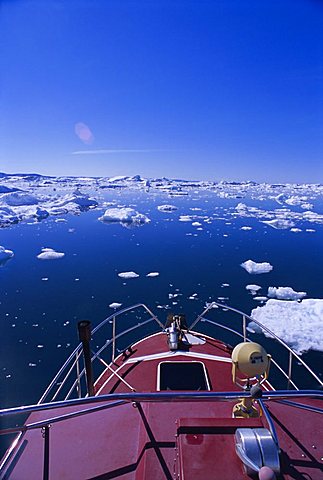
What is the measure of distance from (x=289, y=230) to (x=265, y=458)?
82.9ft

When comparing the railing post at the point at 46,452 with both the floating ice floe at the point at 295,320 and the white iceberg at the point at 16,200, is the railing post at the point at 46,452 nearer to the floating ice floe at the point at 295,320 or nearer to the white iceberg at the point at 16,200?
the floating ice floe at the point at 295,320

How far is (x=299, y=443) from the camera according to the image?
1620 millimetres

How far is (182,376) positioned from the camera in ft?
11.2

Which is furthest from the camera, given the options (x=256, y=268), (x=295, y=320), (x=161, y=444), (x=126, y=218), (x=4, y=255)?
(x=126, y=218)

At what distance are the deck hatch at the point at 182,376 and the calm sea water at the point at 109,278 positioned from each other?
4.03 m

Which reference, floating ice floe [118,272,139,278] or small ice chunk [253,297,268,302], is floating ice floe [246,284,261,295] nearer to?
small ice chunk [253,297,268,302]

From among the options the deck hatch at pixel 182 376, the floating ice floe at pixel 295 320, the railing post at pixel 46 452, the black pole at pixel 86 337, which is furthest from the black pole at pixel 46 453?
the floating ice floe at pixel 295 320

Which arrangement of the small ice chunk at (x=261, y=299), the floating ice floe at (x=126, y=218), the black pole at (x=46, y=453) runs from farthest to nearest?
the floating ice floe at (x=126, y=218) < the small ice chunk at (x=261, y=299) < the black pole at (x=46, y=453)

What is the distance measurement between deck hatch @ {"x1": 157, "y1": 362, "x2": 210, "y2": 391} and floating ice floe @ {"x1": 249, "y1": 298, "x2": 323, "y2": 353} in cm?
532

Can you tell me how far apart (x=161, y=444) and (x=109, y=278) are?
10820 millimetres

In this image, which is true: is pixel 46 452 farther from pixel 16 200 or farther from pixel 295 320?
pixel 16 200

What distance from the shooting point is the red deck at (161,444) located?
1.34 m

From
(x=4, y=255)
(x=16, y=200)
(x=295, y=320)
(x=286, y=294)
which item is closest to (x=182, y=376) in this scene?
(x=295, y=320)

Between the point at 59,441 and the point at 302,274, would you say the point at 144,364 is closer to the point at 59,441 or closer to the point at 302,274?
the point at 59,441
